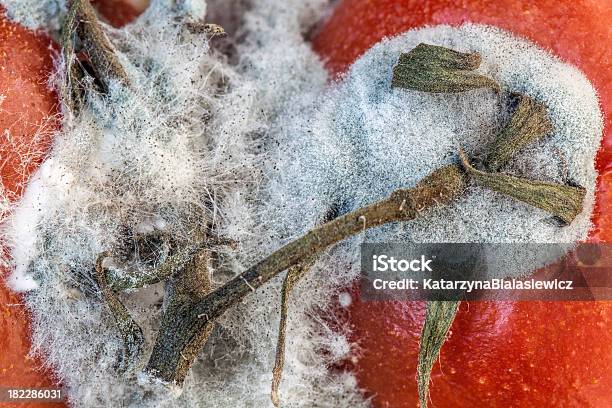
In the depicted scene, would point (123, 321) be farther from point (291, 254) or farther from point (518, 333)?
point (518, 333)

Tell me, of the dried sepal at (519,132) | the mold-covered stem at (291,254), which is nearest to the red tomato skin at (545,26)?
the dried sepal at (519,132)

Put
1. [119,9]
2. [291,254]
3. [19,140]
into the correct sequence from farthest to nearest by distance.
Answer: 1. [119,9]
2. [19,140]
3. [291,254]

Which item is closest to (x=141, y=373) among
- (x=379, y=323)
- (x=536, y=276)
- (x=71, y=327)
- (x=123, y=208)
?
(x=71, y=327)

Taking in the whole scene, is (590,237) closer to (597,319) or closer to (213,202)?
(597,319)

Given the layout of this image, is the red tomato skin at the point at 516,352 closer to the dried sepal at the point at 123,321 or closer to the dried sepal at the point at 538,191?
the dried sepal at the point at 538,191

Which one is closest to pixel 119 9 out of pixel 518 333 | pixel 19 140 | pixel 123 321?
pixel 19 140
